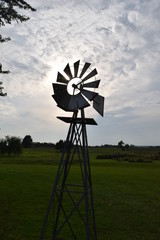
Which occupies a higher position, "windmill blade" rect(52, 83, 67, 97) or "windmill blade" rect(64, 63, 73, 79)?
"windmill blade" rect(64, 63, 73, 79)

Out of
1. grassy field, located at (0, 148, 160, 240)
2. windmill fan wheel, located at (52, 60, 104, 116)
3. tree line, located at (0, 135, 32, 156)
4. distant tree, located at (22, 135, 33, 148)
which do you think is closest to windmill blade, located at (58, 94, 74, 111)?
windmill fan wheel, located at (52, 60, 104, 116)

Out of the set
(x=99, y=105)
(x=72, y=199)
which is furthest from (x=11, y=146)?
(x=99, y=105)

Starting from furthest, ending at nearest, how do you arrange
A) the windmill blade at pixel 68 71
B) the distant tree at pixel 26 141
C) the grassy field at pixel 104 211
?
the distant tree at pixel 26 141 → the grassy field at pixel 104 211 → the windmill blade at pixel 68 71

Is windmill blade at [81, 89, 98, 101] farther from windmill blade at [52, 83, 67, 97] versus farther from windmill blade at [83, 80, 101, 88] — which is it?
windmill blade at [52, 83, 67, 97]

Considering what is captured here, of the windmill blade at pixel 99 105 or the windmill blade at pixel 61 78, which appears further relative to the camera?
the windmill blade at pixel 61 78

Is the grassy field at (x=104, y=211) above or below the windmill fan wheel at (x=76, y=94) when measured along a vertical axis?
below

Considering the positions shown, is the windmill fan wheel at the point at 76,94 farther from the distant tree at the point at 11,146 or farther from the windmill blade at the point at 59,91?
the distant tree at the point at 11,146

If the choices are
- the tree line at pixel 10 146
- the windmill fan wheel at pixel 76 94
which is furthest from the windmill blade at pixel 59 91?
the tree line at pixel 10 146

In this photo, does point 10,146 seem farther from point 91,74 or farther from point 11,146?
point 91,74

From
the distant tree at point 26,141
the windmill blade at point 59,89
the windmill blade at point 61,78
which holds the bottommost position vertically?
the windmill blade at point 59,89

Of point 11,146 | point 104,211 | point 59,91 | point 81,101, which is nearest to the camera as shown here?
point 81,101

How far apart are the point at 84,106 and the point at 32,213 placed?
7.54 metres

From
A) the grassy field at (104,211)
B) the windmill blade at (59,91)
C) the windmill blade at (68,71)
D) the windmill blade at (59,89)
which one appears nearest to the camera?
A: the windmill blade at (59,91)

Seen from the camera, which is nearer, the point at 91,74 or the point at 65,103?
the point at 65,103
